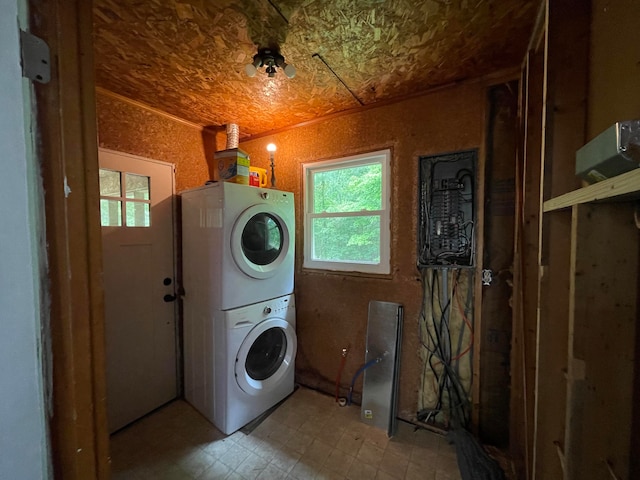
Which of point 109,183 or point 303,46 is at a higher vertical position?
point 303,46

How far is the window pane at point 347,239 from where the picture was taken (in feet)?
6.49

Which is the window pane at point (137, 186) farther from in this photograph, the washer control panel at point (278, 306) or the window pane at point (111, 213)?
the washer control panel at point (278, 306)

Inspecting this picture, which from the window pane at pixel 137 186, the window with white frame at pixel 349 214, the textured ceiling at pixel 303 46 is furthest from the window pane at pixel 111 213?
the window with white frame at pixel 349 214

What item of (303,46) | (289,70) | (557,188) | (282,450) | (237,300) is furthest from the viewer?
(237,300)

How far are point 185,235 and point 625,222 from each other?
7.53 ft

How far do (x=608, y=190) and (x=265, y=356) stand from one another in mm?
2108

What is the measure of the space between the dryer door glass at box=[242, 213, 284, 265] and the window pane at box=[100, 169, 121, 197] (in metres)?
0.98

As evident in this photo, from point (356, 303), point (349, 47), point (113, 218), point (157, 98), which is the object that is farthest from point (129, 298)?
point (349, 47)

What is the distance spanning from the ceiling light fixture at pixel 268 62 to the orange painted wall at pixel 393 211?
758 mm

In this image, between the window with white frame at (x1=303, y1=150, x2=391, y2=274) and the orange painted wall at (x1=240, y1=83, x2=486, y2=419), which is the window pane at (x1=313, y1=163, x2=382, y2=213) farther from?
the orange painted wall at (x1=240, y1=83, x2=486, y2=419)

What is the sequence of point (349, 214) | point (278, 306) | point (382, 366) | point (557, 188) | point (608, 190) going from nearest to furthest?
point (608, 190) → point (557, 188) → point (382, 366) → point (278, 306) → point (349, 214)

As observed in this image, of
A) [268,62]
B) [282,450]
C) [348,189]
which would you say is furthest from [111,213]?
[282,450]

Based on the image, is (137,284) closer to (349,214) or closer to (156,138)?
(156,138)

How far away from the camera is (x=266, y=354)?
2002 millimetres
